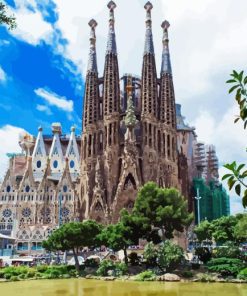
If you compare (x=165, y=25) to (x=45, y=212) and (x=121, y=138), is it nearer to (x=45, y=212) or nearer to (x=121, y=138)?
(x=121, y=138)

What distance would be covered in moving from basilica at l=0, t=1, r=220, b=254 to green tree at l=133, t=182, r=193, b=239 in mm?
24129

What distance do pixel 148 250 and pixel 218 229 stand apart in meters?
8.51

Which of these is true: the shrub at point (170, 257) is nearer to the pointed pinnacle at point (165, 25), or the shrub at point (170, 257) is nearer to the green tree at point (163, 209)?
the green tree at point (163, 209)

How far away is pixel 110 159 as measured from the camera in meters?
69.6

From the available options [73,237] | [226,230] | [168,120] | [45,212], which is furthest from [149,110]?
[73,237]

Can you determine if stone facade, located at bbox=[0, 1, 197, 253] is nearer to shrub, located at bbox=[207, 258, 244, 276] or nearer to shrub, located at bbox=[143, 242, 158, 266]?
shrub, located at bbox=[143, 242, 158, 266]

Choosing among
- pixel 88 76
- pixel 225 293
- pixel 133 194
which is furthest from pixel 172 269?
pixel 88 76

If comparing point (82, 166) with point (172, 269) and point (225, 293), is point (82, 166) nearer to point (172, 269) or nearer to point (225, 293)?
point (172, 269)

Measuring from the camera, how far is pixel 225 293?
25.1 meters

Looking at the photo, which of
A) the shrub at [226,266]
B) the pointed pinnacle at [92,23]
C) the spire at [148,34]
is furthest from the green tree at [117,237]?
the pointed pinnacle at [92,23]

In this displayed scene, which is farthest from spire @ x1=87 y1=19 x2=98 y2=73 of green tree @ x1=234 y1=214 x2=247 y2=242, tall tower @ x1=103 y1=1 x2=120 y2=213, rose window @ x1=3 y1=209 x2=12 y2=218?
green tree @ x1=234 y1=214 x2=247 y2=242

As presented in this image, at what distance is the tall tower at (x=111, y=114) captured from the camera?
69.4 m

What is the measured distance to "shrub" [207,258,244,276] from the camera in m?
34.3

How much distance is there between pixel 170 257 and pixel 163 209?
5034 mm
